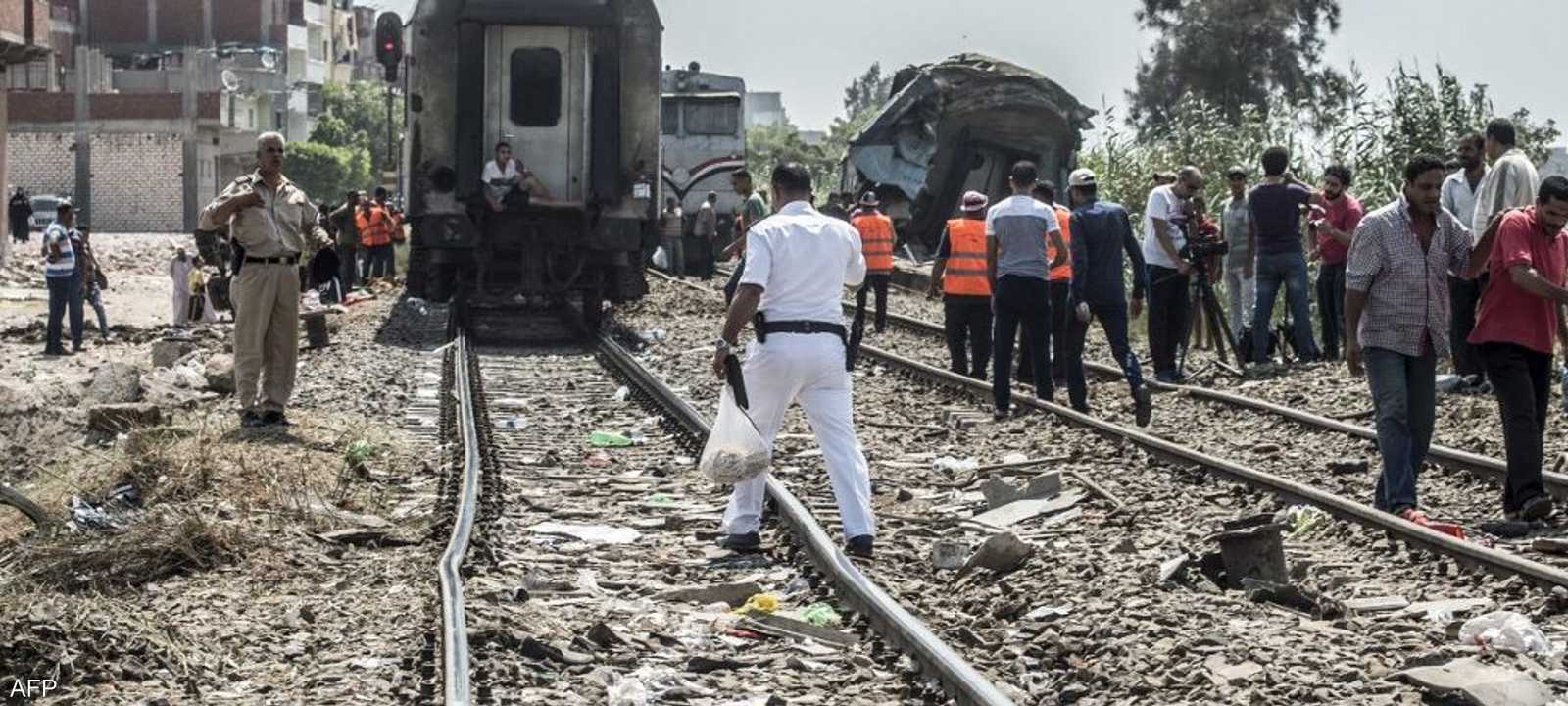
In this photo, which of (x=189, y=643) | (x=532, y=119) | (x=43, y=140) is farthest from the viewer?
(x=43, y=140)

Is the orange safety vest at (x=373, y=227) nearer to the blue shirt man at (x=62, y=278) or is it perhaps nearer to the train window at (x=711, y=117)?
the train window at (x=711, y=117)

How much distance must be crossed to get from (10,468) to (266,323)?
2.79 meters

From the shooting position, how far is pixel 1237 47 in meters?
61.1

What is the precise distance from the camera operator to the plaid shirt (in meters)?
6.77

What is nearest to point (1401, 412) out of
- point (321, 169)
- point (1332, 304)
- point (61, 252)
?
point (1332, 304)

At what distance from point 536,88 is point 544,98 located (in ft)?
0.41

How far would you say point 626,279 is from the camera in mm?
24031

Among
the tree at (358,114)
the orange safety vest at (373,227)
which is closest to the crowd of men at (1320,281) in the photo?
the orange safety vest at (373,227)

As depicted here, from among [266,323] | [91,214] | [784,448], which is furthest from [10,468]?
[91,214]

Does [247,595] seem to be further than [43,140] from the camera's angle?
No

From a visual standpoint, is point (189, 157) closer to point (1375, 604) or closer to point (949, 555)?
point (949, 555)

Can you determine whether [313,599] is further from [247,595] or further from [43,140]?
[43,140]

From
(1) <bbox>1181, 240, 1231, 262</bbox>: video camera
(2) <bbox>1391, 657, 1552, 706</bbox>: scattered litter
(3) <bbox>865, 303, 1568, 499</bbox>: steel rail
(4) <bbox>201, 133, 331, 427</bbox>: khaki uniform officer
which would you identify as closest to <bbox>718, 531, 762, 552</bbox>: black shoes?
(2) <bbox>1391, 657, 1552, 706</bbox>: scattered litter

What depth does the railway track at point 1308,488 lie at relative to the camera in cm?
869
